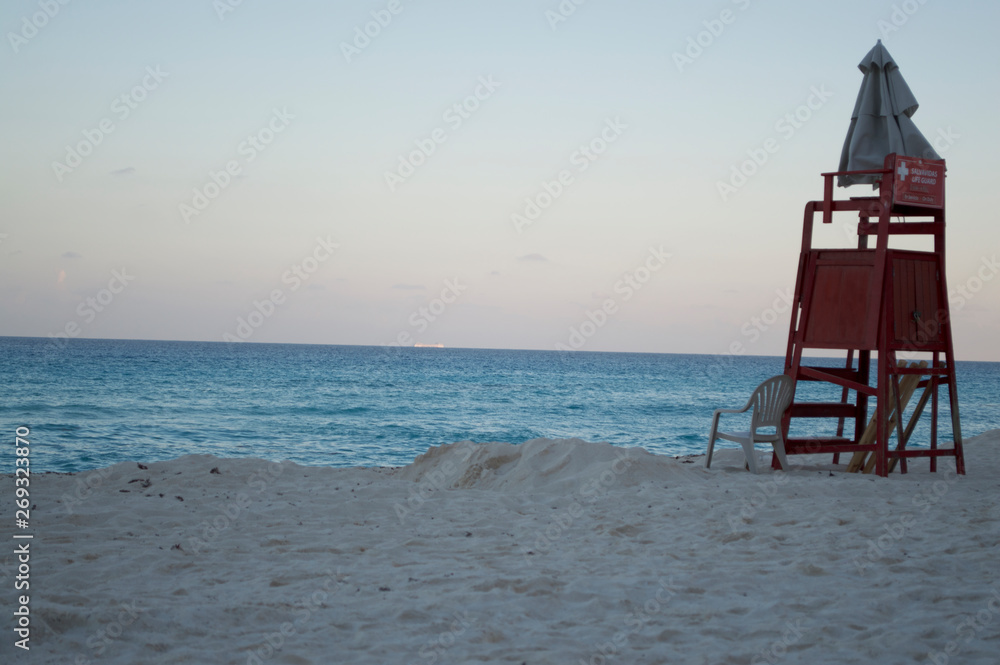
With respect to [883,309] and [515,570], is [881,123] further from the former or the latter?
[515,570]

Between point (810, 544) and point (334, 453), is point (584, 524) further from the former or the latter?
point (334, 453)

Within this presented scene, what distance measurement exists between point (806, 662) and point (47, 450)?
13.8m

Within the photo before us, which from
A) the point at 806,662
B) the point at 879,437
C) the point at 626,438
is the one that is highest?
the point at 879,437

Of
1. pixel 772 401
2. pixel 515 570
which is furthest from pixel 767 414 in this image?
pixel 515 570

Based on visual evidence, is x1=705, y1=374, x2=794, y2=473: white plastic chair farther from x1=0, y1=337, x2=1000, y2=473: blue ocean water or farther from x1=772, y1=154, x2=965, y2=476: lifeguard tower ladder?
x1=0, y1=337, x2=1000, y2=473: blue ocean water

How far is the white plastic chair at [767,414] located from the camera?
6.37 m

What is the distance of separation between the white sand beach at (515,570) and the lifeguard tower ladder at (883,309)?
0.68 m

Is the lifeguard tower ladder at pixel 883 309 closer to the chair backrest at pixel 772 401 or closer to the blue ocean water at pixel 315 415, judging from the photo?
the chair backrest at pixel 772 401

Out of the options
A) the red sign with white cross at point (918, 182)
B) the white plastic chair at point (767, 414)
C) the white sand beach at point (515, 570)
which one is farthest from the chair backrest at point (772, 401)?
the red sign with white cross at point (918, 182)

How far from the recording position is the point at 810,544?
13.4ft

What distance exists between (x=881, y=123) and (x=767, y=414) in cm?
311

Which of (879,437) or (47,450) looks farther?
(47,450)

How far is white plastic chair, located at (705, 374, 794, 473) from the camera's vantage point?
6371mm

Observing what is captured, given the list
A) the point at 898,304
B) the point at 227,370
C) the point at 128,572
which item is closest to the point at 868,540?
the point at 898,304
